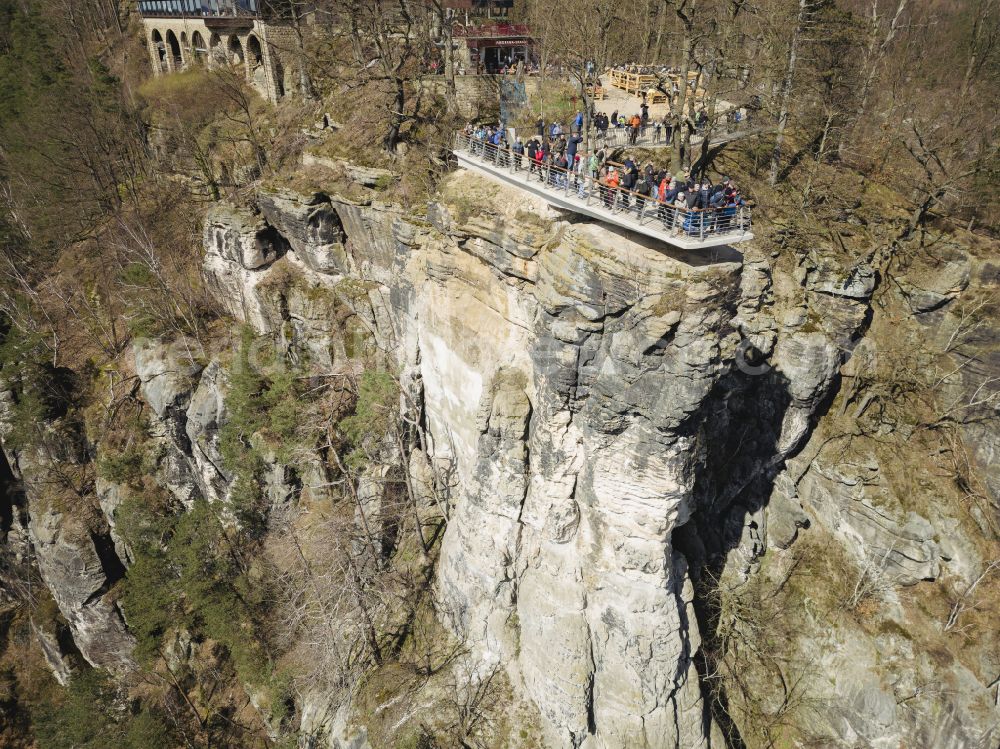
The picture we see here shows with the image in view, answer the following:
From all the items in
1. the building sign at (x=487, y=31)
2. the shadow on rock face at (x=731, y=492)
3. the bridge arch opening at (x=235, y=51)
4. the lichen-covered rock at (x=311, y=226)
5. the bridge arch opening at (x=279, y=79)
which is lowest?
the shadow on rock face at (x=731, y=492)

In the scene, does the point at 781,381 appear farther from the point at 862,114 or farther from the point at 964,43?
the point at 964,43

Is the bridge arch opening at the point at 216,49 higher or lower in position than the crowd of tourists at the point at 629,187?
higher

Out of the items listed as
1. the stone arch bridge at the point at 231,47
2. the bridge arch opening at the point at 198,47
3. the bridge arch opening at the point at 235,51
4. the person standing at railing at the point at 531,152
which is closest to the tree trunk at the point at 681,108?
the person standing at railing at the point at 531,152

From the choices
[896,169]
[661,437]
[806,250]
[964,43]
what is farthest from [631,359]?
[964,43]

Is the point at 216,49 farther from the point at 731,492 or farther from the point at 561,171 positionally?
the point at 731,492

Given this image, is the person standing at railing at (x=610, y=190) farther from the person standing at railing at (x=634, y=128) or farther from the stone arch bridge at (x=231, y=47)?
the stone arch bridge at (x=231, y=47)

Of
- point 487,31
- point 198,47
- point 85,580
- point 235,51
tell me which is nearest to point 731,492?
point 487,31

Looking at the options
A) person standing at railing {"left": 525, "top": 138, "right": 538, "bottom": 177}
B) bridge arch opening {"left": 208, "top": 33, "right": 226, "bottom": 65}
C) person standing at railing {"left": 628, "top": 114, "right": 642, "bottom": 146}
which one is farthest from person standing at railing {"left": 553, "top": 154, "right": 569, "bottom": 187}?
bridge arch opening {"left": 208, "top": 33, "right": 226, "bottom": 65}
